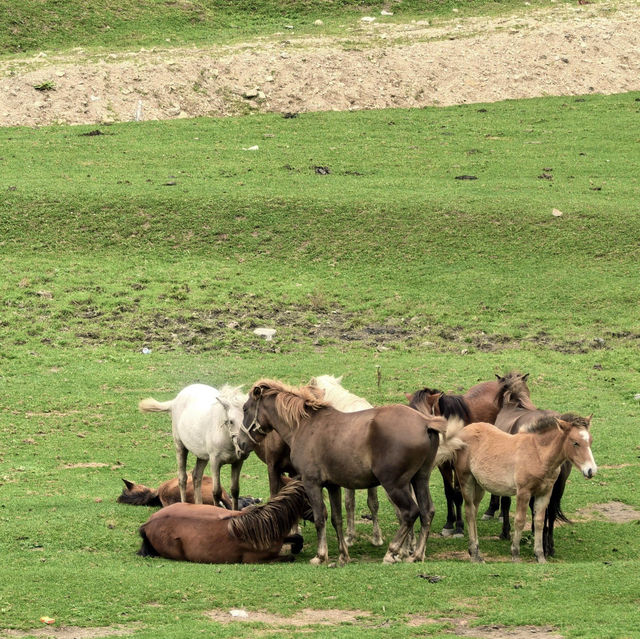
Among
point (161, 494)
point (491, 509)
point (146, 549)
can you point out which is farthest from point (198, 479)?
point (491, 509)

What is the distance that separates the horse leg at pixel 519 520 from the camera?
11805 millimetres

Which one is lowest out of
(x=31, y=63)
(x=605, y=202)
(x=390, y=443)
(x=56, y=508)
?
(x=56, y=508)

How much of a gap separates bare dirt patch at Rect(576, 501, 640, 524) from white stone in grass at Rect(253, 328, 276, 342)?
10.2 metres

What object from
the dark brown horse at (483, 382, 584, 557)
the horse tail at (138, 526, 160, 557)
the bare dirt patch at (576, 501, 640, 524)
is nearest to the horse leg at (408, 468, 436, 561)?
the dark brown horse at (483, 382, 584, 557)

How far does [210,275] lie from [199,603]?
1641cm

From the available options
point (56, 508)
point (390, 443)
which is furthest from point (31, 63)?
point (390, 443)

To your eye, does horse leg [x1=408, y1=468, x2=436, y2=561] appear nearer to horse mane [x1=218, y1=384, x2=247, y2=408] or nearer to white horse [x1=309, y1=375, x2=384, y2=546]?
white horse [x1=309, y1=375, x2=384, y2=546]

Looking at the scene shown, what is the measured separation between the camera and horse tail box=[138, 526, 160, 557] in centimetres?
1188

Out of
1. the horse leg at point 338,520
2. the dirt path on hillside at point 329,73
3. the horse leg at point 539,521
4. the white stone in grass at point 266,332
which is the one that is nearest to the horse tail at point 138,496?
the horse leg at point 338,520

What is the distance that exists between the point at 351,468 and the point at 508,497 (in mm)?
2403

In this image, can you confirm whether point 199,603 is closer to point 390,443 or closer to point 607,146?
point 390,443

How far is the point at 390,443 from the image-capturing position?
11.2 metres

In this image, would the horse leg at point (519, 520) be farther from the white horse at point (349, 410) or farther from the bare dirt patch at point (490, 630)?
the bare dirt patch at point (490, 630)

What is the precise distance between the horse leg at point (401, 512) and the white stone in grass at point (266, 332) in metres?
11.7
